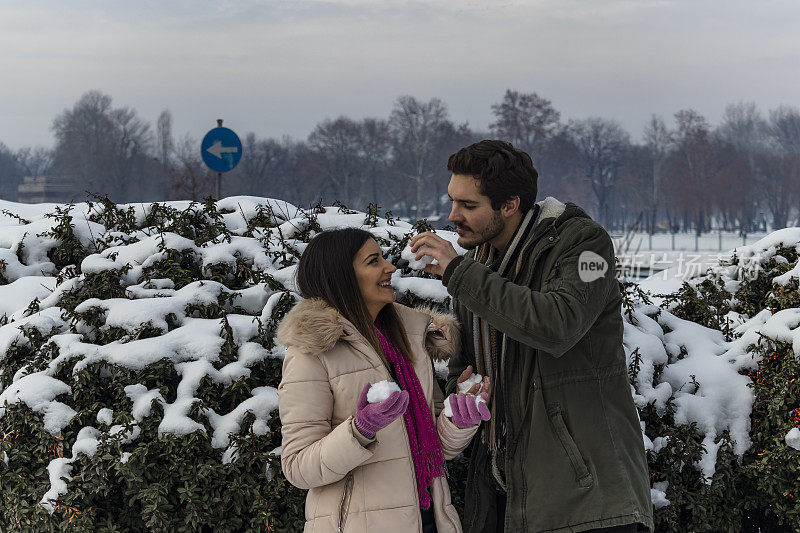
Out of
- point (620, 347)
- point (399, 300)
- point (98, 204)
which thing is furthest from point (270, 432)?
point (98, 204)

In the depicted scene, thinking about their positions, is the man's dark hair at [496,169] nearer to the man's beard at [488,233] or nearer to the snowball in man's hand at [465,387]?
the man's beard at [488,233]

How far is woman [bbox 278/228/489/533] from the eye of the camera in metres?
2.16

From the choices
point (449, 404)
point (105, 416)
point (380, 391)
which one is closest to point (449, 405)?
point (449, 404)

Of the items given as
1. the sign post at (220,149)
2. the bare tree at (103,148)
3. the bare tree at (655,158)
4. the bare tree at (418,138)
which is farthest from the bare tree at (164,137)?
the sign post at (220,149)

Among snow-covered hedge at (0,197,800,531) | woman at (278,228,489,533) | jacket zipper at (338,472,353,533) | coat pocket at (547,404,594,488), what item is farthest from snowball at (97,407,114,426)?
coat pocket at (547,404,594,488)

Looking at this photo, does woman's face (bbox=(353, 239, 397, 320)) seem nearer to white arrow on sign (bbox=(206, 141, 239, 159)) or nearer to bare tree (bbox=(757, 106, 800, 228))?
white arrow on sign (bbox=(206, 141, 239, 159))

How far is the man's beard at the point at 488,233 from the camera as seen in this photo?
246 cm

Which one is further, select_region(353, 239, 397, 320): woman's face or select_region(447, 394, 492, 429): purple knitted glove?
select_region(353, 239, 397, 320): woman's face

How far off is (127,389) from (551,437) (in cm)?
172

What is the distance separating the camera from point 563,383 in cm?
236

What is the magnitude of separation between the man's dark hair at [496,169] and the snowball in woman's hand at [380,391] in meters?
0.72

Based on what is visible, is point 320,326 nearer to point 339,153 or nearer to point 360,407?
point 360,407

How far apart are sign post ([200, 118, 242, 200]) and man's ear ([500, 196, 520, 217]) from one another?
7091 millimetres

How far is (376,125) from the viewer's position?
69.1 metres
